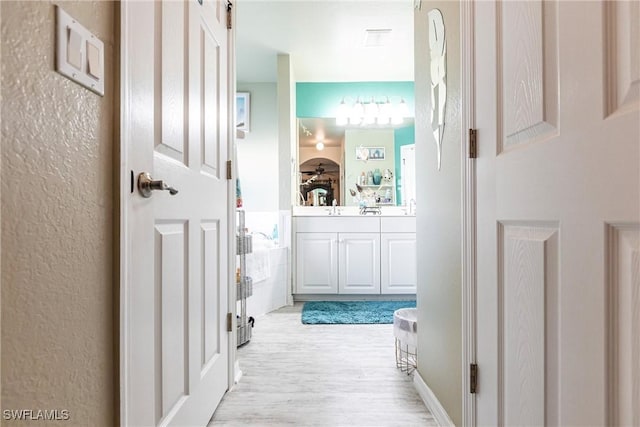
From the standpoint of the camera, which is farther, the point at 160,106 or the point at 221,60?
the point at 221,60

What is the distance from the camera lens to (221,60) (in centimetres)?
151

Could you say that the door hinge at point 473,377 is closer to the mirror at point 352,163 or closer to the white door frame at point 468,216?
the white door frame at point 468,216

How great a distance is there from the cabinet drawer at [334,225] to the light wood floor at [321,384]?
3.77 feet

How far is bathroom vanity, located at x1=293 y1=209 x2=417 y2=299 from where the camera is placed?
130 inches

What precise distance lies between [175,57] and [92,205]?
1.96ft

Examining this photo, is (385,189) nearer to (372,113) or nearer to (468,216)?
(372,113)

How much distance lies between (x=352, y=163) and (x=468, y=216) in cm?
289

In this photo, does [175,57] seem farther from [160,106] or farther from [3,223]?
[3,223]

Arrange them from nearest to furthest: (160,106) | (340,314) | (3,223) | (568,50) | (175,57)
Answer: (3,223)
(568,50)
(160,106)
(175,57)
(340,314)

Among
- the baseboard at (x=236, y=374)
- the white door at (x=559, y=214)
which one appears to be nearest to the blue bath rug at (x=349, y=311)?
the baseboard at (x=236, y=374)

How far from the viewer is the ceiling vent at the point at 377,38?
9.34 feet

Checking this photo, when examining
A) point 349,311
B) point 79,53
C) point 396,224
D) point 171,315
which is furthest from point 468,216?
point 396,224

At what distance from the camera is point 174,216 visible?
39.4 inches

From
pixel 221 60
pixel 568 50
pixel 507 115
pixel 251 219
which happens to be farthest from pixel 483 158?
pixel 251 219
